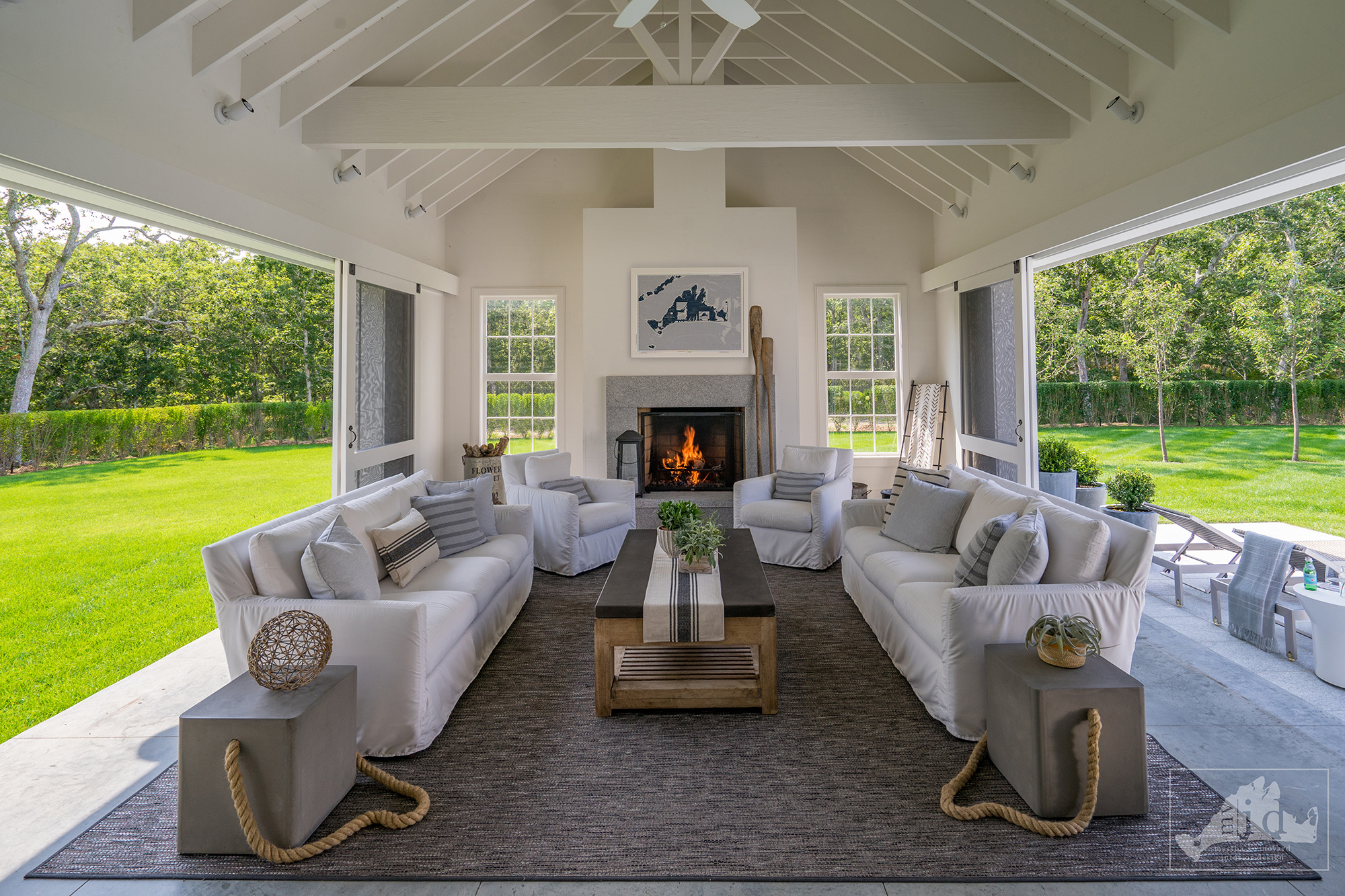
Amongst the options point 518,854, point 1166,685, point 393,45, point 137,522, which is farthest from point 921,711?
point 137,522

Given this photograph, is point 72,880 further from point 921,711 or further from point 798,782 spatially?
point 921,711

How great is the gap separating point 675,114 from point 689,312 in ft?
7.84

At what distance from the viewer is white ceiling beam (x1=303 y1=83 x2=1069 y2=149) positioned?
427 centimetres

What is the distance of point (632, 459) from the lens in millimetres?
6496

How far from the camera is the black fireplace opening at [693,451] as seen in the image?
6.75 m

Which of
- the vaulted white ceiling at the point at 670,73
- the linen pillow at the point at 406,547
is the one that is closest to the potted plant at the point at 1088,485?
the vaulted white ceiling at the point at 670,73

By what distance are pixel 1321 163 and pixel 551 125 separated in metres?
3.85

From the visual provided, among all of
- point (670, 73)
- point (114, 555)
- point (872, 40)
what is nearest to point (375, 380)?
point (670, 73)

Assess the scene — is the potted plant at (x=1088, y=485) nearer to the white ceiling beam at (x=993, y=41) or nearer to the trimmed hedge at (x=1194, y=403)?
the trimmed hedge at (x=1194, y=403)

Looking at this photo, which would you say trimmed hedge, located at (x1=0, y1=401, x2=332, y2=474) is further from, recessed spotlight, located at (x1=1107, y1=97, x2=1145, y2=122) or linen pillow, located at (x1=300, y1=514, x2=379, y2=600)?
recessed spotlight, located at (x1=1107, y1=97, x2=1145, y2=122)

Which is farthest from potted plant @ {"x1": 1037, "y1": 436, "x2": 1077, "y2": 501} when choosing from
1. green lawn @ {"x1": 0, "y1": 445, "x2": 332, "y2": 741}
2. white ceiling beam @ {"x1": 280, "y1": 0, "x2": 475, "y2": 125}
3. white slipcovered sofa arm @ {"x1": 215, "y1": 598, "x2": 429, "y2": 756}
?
green lawn @ {"x1": 0, "y1": 445, "x2": 332, "y2": 741}

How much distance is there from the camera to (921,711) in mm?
2852

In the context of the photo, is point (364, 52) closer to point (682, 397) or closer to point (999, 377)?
point (682, 397)

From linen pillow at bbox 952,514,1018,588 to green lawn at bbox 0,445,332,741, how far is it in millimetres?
4264
